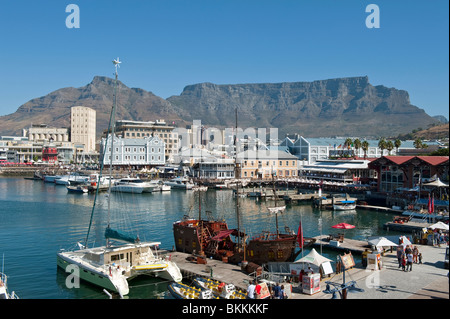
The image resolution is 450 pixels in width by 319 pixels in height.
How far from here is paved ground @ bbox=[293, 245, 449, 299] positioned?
1712cm

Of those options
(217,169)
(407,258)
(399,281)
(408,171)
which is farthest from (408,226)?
(217,169)

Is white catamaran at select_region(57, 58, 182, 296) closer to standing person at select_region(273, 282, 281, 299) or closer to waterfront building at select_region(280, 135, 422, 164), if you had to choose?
standing person at select_region(273, 282, 281, 299)

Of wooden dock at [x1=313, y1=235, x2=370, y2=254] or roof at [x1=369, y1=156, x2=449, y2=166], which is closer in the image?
wooden dock at [x1=313, y1=235, x2=370, y2=254]

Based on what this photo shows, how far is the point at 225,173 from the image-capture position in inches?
3792

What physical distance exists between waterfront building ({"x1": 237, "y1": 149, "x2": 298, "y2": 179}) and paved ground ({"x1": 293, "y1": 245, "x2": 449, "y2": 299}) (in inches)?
2840

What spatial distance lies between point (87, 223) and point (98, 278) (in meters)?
23.5

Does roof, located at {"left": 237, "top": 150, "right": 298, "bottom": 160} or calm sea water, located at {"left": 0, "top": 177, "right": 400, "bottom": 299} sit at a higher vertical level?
roof, located at {"left": 237, "top": 150, "right": 298, "bottom": 160}

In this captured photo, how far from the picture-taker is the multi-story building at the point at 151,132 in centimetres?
14375

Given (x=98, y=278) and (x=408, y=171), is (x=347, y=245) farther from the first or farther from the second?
(x=408, y=171)

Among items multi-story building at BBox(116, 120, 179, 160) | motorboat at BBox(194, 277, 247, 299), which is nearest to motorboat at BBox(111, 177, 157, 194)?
motorboat at BBox(194, 277, 247, 299)

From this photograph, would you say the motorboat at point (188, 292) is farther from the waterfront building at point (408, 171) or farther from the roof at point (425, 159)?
the roof at point (425, 159)

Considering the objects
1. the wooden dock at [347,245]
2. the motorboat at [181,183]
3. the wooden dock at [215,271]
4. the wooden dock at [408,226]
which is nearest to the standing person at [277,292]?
the wooden dock at [215,271]

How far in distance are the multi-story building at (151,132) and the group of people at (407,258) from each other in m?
123
